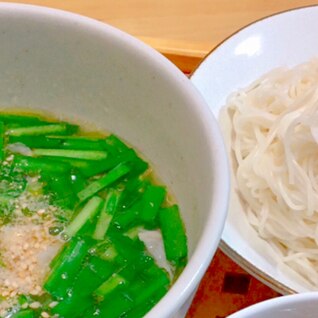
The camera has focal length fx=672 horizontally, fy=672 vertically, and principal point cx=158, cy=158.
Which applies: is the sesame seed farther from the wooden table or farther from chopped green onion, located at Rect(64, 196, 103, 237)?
the wooden table

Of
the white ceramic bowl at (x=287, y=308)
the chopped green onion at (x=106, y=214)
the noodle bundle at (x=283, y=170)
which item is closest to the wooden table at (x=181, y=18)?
the noodle bundle at (x=283, y=170)

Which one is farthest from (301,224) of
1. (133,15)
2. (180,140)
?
(133,15)

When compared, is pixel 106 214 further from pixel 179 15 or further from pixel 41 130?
pixel 179 15

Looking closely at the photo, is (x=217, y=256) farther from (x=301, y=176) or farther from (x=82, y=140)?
(x=82, y=140)

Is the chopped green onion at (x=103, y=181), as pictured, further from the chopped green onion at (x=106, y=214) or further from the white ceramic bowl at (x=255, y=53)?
the white ceramic bowl at (x=255, y=53)

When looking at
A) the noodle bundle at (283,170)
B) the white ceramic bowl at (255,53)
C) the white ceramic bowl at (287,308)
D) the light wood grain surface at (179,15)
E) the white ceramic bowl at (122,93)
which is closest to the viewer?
the white ceramic bowl at (287,308)
